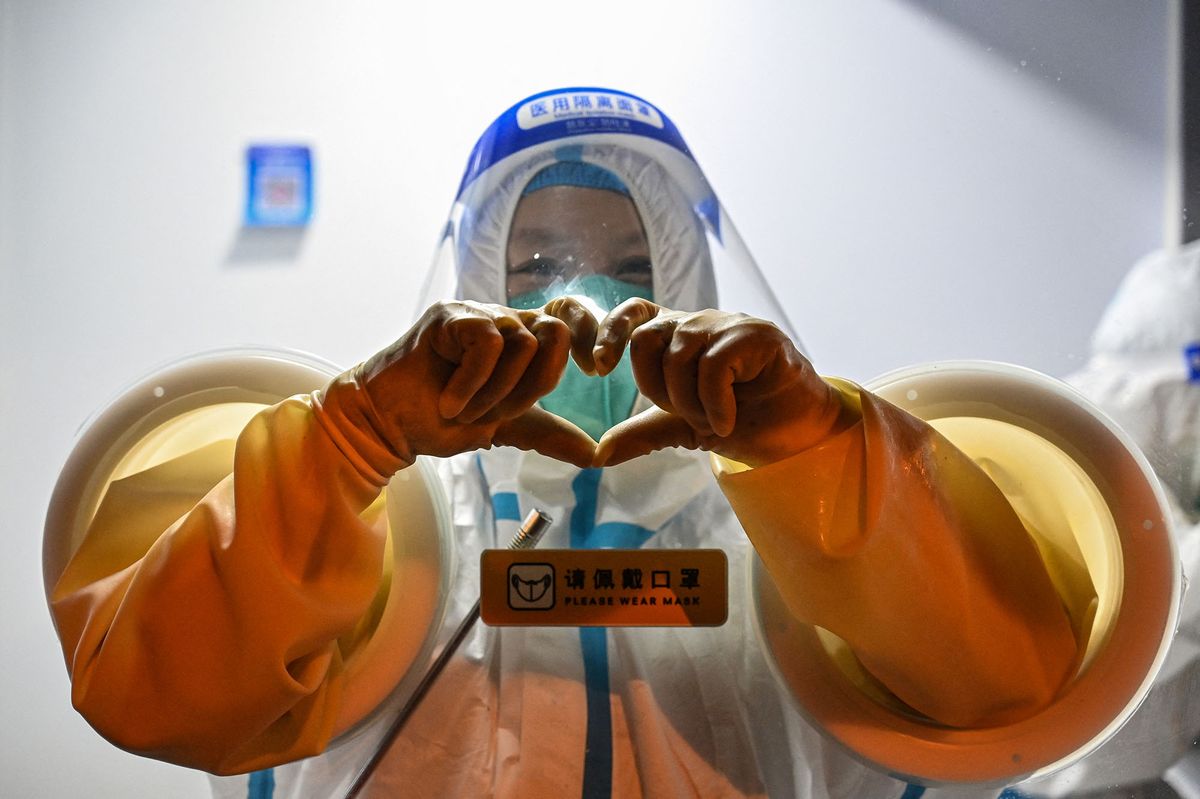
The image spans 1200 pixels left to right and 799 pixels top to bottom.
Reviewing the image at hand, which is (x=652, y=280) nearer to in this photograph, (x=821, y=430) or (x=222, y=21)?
(x=821, y=430)

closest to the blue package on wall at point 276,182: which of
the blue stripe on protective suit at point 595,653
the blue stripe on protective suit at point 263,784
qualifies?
the blue stripe on protective suit at point 595,653

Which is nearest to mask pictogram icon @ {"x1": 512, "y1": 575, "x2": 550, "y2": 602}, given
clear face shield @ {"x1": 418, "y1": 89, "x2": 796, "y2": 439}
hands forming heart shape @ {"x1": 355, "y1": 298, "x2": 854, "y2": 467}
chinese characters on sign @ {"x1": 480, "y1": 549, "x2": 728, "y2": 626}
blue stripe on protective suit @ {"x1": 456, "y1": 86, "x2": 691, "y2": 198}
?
chinese characters on sign @ {"x1": 480, "y1": 549, "x2": 728, "y2": 626}

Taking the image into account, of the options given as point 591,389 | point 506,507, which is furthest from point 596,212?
point 506,507

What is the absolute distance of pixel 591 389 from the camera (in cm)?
73

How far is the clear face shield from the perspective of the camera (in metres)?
0.78

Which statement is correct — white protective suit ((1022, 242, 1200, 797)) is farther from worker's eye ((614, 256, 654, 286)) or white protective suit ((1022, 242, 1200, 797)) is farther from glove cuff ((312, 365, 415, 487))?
glove cuff ((312, 365, 415, 487))

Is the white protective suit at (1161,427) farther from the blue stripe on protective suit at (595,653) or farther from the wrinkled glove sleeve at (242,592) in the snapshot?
the wrinkled glove sleeve at (242,592)

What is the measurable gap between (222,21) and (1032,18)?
74cm

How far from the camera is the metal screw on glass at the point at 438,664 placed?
2.18ft

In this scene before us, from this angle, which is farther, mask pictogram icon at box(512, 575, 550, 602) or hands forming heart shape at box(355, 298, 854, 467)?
mask pictogram icon at box(512, 575, 550, 602)

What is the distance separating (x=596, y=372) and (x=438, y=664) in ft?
0.90

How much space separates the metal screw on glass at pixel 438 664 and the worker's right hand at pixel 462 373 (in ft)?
0.32

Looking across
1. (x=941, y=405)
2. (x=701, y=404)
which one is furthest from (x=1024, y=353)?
(x=701, y=404)

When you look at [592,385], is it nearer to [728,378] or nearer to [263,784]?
[728,378]
